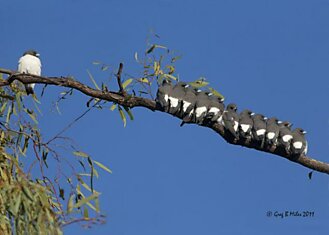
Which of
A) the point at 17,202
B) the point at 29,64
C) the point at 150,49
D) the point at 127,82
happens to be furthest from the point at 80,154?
the point at 29,64

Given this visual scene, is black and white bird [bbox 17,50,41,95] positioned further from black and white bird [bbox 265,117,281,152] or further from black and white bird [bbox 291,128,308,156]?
black and white bird [bbox 291,128,308,156]

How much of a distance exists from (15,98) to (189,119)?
1.05 meters

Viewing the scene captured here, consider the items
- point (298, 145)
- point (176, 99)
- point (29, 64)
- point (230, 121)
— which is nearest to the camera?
point (176, 99)

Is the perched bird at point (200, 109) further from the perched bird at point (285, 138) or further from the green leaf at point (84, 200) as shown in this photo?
the green leaf at point (84, 200)

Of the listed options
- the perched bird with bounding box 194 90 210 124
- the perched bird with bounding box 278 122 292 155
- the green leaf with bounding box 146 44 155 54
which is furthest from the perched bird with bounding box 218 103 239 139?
the green leaf with bounding box 146 44 155 54

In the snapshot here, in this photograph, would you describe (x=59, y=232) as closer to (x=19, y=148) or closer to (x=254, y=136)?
(x=19, y=148)

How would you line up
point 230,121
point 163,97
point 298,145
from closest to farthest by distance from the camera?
point 163,97, point 230,121, point 298,145

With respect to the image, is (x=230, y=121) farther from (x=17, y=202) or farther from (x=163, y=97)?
(x=17, y=202)

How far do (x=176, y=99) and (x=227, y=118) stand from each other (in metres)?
0.34

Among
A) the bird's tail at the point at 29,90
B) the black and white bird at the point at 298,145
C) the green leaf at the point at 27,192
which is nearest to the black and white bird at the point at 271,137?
the black and white bird at the point at 298,145

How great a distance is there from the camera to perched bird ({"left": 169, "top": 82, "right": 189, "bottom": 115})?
183 inches

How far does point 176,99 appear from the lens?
4.66m

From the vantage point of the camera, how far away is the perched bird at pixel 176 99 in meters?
4.64

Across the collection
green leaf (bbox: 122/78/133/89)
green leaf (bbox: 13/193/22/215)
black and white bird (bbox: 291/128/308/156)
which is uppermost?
green leaf (bbox: 122/78/133/89)
